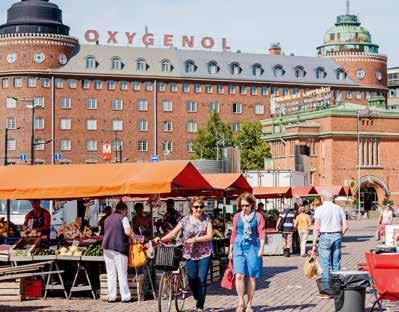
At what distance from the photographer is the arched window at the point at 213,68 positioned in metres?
123

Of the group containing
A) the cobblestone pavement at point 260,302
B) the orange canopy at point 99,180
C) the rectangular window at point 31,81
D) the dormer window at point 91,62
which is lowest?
the cobblestone pavement at point 260,302

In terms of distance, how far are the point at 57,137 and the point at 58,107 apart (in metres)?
3.46

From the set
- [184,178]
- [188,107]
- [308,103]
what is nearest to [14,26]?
[188,107]

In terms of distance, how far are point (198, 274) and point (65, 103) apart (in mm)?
100616

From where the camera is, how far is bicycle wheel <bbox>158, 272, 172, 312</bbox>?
14995mm

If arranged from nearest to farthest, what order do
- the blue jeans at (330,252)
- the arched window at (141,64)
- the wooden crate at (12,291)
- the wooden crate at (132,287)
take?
the blue jeans at (330,252) → the wooden crate at (132,287) → the wooden crate at (12,291) → the arched window at (141,64)

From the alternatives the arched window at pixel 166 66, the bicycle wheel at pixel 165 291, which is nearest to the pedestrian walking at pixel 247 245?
the bicycle wheel at pixel 165 291

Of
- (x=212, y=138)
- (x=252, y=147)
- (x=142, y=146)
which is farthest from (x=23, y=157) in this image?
(x=252, y=147)

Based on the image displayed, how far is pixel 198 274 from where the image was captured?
49.3 ft

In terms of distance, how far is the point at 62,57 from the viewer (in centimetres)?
11262

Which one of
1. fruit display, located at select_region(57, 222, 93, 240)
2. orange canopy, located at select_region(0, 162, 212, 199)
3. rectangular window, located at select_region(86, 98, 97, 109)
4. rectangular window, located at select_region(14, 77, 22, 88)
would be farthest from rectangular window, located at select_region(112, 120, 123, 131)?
orange canopy, located at select_region(0, 162, 212, 199)

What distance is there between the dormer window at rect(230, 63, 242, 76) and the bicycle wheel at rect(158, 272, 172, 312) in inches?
4288

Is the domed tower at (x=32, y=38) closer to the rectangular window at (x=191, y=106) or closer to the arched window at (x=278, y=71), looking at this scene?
the rectangular window at (x=191, y=106)

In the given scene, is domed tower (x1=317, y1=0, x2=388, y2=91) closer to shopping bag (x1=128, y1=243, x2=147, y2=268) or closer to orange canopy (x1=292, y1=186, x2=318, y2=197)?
orange canopy (x1=292, y1=186, x2=318, y2=197)
